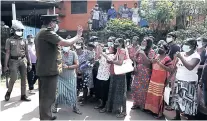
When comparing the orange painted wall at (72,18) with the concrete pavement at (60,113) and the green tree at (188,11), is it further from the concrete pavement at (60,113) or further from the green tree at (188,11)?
the concrete pavement at (60,113)

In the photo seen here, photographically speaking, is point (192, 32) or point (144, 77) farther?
point (192, 32)

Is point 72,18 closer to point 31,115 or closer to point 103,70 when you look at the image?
point 103,70

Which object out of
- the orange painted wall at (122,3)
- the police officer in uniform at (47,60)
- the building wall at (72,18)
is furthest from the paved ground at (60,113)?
the building wall at (72,18)

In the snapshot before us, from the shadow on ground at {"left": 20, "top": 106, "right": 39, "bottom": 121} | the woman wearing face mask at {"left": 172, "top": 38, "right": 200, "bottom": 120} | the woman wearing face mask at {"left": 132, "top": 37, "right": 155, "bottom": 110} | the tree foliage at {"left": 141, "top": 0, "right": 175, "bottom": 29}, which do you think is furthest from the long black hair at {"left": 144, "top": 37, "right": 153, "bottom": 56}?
the tree foliage at {"left": 141, "top": 0, "right": 175, "bottom": 29}

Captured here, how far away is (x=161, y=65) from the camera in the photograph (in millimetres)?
4582

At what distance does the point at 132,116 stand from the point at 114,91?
62 cm

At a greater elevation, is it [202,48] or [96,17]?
[96,17]

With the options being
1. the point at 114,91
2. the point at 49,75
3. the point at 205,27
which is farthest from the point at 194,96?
the point at 205,27

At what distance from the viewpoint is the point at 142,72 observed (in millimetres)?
5125

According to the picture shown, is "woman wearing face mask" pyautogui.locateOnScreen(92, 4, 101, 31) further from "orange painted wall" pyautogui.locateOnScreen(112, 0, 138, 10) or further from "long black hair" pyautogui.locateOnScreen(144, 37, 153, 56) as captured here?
"long black hair" pyautogui.locateOnScreen(144, 37, 153, 56)

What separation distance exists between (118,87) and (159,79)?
2.65 feet

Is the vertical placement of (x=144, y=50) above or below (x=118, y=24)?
below

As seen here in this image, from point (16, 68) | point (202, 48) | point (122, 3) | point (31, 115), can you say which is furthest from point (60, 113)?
point (122, 3)

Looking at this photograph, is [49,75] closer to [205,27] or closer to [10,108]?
[10,108]
